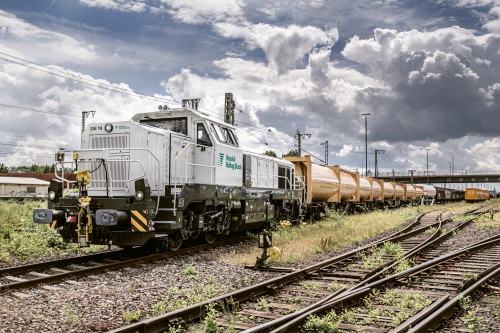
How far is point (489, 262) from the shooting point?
9391 millimetres

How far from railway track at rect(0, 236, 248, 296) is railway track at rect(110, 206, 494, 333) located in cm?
301

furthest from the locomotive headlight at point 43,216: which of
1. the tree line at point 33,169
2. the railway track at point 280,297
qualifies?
the tree line at point 33,169

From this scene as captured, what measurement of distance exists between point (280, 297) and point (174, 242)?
4588mm

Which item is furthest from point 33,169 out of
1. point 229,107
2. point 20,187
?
point 229,107

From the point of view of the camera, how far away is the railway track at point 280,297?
4.98 meters

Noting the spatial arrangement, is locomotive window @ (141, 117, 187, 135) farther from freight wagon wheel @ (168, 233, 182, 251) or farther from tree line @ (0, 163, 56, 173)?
tree line @ (0, 163, 56, 173)

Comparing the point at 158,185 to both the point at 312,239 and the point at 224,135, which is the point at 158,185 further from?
the point at 312,239

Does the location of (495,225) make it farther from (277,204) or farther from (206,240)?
(206,240)

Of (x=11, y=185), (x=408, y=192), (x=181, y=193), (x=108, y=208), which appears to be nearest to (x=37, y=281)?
(x=108, y=208)

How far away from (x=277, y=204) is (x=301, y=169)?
4.18m

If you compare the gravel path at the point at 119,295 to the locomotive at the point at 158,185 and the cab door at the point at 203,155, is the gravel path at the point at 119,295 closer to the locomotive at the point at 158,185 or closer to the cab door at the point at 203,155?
the locomotive at the point at 158,185

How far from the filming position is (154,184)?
9766mm

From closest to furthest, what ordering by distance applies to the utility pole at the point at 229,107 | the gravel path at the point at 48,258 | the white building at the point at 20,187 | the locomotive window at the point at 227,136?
the gravel path at the point at 48,258 → the locomotive window at the point at 227,136 → the utility pole at the point at 229,107 → the white building at the point at 20,187

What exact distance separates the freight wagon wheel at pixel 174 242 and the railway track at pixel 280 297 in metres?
3.76
